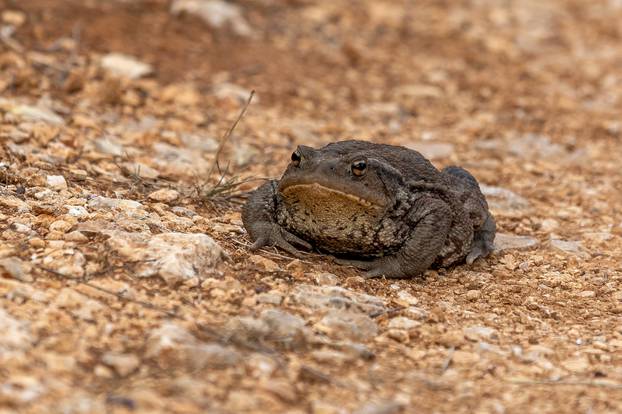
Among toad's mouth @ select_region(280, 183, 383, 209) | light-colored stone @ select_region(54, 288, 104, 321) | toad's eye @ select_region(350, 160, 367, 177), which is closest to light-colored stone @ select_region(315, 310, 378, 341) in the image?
toad's mouth @ select_region(280, 183, 383, 209)

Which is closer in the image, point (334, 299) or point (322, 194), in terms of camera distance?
point (334, 299)

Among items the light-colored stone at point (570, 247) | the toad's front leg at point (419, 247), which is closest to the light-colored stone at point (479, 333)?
the toad's front leg at point (419, 247)

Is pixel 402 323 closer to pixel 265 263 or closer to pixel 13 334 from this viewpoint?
pixel 265 263

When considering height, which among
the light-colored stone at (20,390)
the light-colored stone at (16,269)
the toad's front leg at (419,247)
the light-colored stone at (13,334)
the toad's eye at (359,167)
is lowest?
the light-colored stone at (20,390)

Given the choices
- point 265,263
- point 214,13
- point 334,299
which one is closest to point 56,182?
point 265,263

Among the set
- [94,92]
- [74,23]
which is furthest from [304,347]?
[74,23]

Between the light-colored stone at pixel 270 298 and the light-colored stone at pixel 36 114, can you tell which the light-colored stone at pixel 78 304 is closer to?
the light-colored stone at pixel 270 298
